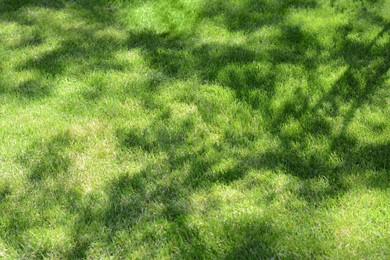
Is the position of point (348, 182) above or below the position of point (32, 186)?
above

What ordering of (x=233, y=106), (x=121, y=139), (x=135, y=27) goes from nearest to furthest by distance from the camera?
1. (x=121, y=139)
2. (x=233, y=106)
3. (x=135, y=27)

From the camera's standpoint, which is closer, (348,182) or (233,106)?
(348,182)

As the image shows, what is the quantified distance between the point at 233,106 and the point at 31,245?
98.1 inches

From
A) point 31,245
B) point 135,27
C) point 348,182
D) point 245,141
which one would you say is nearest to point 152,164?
point 245,141

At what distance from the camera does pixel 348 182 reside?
4.30m

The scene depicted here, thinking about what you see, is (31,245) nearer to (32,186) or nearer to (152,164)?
(32,186)

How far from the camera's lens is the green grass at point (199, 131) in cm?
394

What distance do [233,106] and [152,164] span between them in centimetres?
120

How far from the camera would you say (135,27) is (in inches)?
295

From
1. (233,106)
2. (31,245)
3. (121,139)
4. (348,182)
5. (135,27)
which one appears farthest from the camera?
(135,27)

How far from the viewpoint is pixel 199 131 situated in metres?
5.17

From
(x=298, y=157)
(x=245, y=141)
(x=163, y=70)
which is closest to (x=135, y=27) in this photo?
(x=163, y=70)

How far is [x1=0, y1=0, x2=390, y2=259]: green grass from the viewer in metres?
3.94

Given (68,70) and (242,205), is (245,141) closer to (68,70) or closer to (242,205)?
(242,205)
